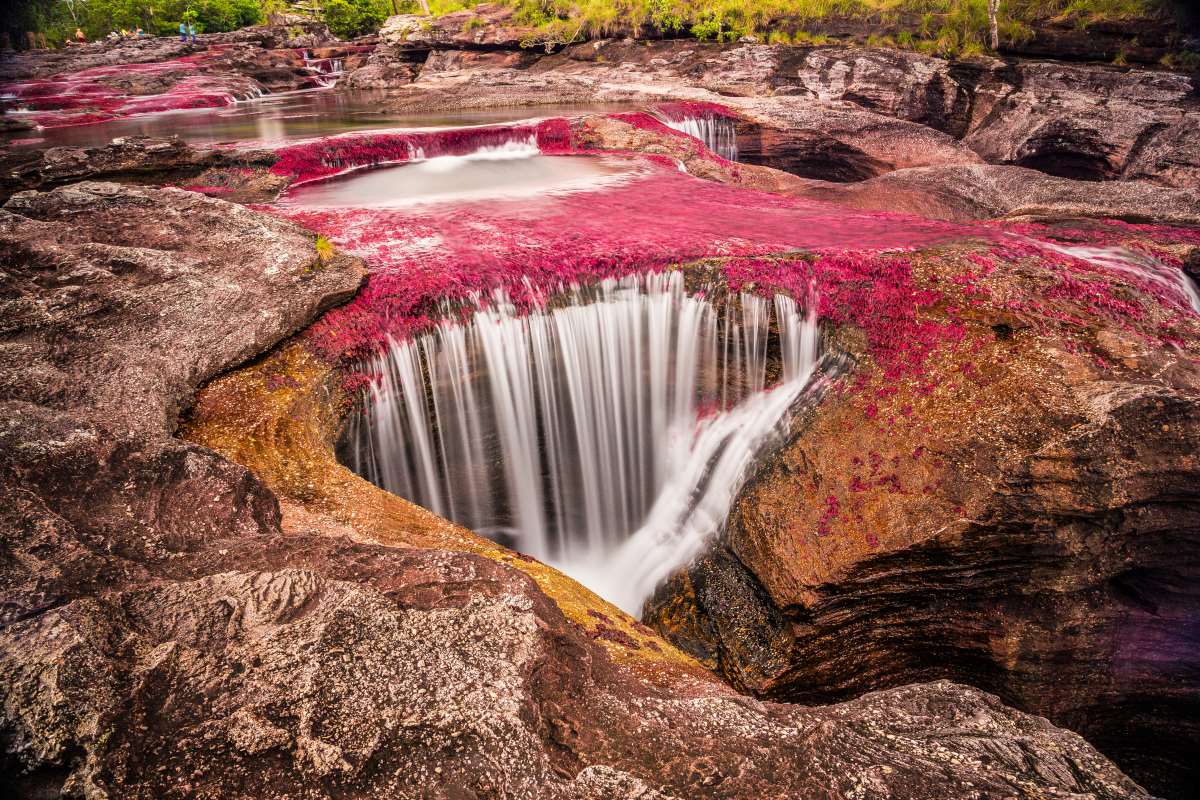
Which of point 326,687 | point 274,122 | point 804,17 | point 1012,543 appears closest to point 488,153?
point 274,122

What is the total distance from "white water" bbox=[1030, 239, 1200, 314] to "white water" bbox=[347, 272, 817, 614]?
127 inches

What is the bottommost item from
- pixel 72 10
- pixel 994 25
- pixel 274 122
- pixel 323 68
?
pixel 274 122

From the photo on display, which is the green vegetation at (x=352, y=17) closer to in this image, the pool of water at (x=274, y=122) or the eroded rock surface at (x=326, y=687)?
the pool of water at (x=274, y=122)

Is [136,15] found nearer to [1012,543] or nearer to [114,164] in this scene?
[114,164]

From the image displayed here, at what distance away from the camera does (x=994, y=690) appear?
4812mm

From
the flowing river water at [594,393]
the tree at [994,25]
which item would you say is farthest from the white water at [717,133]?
the flowing river water at [594,393]

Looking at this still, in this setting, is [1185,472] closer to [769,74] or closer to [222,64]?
[769,74]

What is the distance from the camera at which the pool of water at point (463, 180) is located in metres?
9.41

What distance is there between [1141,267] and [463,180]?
943 centimetres

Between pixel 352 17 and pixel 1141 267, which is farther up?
pixel 352 17

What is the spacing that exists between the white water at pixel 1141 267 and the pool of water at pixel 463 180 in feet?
21.0

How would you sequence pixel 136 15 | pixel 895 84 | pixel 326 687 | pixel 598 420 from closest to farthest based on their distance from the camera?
pixel 326 687, pixel 598 420, pixel 895 84, pixel 136 15

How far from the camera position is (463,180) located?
10703mm

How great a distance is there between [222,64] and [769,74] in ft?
88.0
